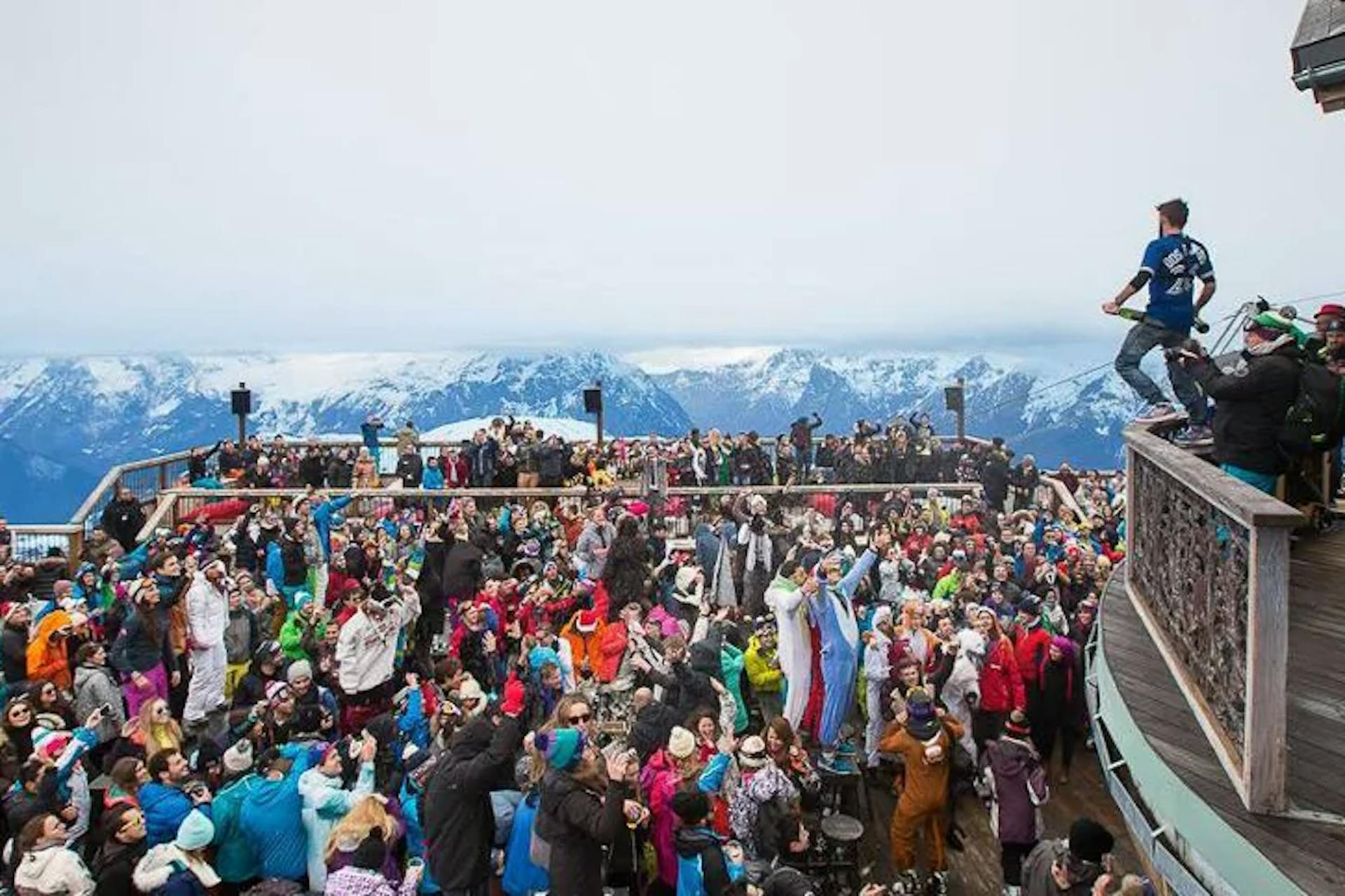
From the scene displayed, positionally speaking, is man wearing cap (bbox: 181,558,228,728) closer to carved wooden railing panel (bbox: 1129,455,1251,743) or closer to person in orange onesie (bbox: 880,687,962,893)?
person in orange onesie (bbox: 880,687,962,893)

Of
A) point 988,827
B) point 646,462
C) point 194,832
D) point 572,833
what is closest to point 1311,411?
point 988,827

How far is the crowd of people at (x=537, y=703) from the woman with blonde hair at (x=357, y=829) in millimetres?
24

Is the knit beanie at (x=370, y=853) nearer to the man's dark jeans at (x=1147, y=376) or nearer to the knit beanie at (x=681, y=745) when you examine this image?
the knit beanie at (x=681, y=745)

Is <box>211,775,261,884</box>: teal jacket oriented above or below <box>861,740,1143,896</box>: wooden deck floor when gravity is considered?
above

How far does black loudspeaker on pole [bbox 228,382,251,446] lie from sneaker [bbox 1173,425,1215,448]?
22528 millimetres

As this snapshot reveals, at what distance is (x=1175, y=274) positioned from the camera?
682 cm

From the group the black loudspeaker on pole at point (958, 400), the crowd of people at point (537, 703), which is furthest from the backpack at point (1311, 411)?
the black loudspeaker on pole at point (958, 400)

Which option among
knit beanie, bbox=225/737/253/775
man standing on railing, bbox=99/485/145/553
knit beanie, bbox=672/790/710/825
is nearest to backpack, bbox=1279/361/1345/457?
knit beanie, bbox=672/790/710/825

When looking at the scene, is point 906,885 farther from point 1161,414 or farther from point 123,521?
point 123,521

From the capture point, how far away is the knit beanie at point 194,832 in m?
6.33

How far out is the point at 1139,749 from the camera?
4.36 meters

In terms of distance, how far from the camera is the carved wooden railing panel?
3.73 m

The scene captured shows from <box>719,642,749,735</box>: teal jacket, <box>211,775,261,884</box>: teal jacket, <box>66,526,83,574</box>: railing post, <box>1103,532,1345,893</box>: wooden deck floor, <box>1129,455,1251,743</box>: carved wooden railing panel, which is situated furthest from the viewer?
<box>66,526,83,574</box>: railing post

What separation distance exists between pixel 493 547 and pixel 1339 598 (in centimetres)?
1107
